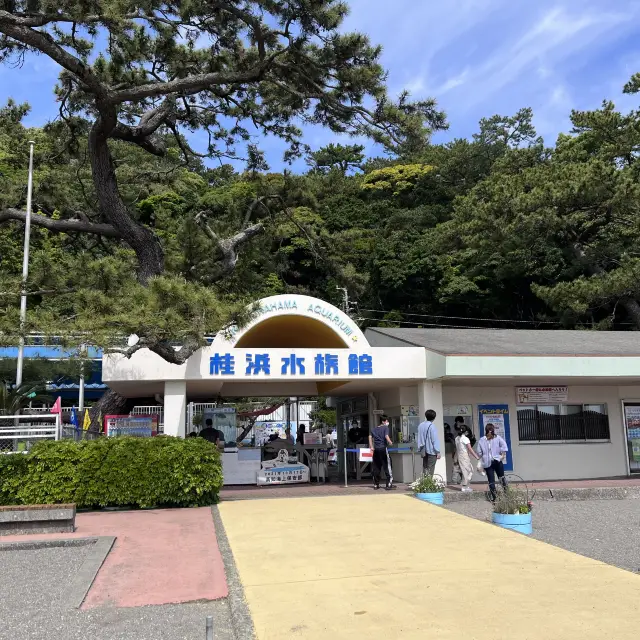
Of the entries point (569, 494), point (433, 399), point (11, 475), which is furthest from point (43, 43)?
point (569, 494)

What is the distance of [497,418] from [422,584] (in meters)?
10.3

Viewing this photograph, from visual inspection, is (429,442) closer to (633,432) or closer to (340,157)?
(633,432)

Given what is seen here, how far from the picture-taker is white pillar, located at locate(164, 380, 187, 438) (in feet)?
44.8

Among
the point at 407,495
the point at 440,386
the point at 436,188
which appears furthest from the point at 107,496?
the point at 436,188

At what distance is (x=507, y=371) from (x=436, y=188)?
125 ft

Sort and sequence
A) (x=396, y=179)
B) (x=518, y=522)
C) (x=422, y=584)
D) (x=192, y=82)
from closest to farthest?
(x=422, y=584) → (x=518, y=522) → (x=192, y=82) → (x=396, y=179)

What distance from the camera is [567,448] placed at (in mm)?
16188

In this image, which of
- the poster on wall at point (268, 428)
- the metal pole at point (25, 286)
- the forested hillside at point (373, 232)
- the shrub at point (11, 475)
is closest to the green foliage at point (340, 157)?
the forested hillside at point (373, 232)

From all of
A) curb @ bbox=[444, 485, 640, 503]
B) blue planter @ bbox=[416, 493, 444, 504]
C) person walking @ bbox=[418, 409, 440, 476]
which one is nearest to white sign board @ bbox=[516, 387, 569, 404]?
curb @ bbox=[444, 485, 640, 503]

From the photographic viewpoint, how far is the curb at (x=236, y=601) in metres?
4.92

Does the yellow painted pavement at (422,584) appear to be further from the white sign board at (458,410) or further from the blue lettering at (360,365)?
the white sign board at (458,410)

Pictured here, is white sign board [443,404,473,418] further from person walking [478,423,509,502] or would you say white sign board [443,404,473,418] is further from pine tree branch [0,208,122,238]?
pine tree branch [0,208,122,238]

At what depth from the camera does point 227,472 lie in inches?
636

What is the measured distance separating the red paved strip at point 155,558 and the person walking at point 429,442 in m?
4.72
